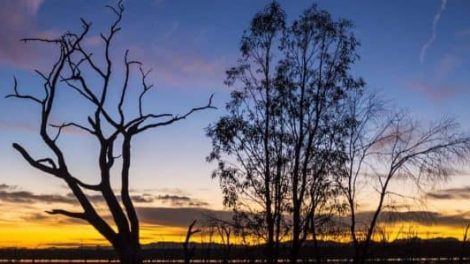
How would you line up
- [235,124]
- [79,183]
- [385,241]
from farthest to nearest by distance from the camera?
[235,124], [385,241], [79,183]

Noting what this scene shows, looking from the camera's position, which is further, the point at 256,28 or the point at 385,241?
the point at 256,28

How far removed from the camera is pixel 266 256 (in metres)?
28.8

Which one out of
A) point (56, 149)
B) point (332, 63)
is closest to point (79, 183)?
point (56, 149)

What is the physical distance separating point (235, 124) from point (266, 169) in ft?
6.99

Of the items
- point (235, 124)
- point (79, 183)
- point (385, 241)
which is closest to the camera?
point (79, 183)

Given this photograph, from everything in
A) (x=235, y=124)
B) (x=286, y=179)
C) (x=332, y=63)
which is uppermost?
(x=332, y=63)

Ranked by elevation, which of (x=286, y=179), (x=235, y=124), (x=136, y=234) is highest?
(x=235, y=124)

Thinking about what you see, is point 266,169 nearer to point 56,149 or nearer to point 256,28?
point 256,28

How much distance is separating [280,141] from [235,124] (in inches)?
74.7

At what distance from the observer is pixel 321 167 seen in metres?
29.0

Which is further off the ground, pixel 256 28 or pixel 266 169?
pixel 256 28

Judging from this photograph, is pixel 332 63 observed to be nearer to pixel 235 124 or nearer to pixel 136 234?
pixel 235 124

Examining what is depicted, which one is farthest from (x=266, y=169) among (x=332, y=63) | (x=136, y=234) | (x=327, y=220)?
(x=136, y=234)

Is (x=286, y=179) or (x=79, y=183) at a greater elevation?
(x=286, y=179)
